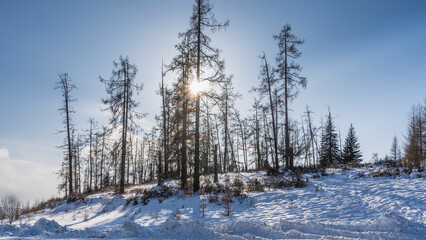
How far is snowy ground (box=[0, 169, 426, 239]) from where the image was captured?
467 centimetres

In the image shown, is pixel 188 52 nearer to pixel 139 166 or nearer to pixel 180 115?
pixel 180 115

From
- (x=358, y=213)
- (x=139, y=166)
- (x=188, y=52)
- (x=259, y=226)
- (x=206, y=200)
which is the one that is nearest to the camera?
(x=259, y=226)

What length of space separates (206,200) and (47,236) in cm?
595

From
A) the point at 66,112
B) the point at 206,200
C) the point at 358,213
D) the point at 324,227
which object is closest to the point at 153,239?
the point at 324,227

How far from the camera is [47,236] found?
479cm

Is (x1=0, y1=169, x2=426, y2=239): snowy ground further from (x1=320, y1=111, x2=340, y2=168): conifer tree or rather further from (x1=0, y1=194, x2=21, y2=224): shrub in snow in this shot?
(x1=320, y1=111, x2=340, y2=168): conifer tree

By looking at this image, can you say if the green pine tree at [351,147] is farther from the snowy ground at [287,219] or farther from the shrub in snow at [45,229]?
the shrub in snow at [45,229]

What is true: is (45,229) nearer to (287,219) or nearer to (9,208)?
(287,219)

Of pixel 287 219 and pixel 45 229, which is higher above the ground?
pixel 45 229

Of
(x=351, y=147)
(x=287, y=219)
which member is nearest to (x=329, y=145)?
(x=351, y=147)

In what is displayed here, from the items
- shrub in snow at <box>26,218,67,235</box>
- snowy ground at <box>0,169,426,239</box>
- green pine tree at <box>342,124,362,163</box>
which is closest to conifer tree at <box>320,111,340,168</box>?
green pine tree at <box>342,124,362,163</box>

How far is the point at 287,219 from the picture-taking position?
6.21m

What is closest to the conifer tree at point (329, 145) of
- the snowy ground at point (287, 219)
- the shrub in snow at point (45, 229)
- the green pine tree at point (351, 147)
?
the green pine tree at point (351, 147)

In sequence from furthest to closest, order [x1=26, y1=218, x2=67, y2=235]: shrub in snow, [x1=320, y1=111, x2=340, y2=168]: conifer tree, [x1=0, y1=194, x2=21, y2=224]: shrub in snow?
1. [x1=320, y1=111, x2=340, y2=168]: conifer tree
2. [x1=0, y1=194, x2=21, y2=224]: shrub in snow
3. [x1=26, y1=218, x2=67, y2=235]: shrub in snow
